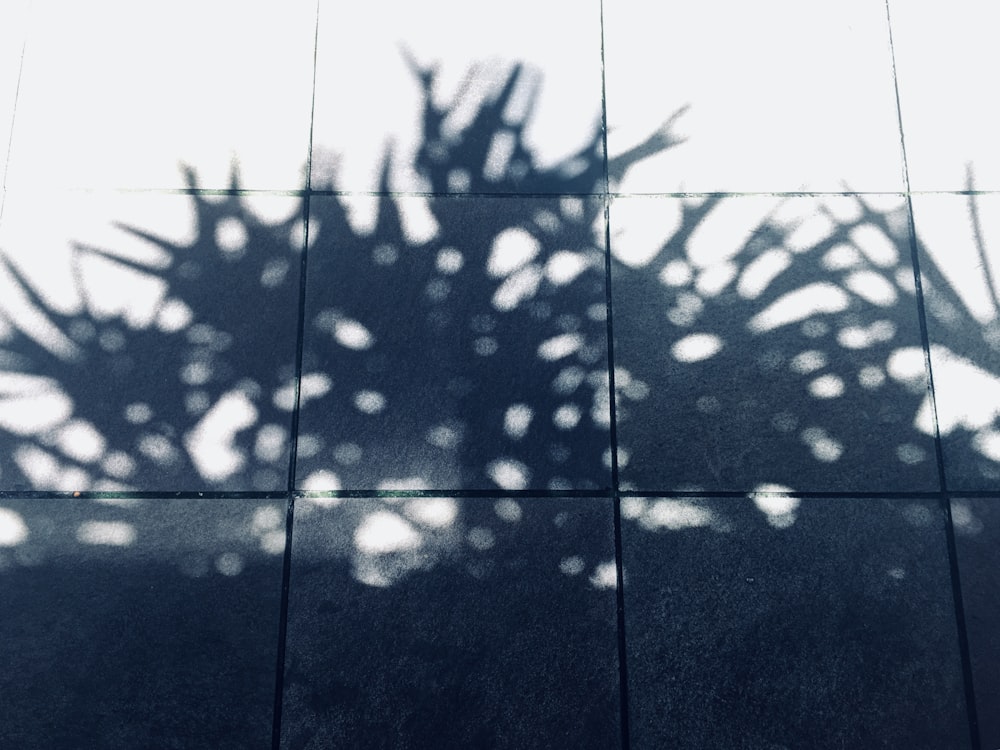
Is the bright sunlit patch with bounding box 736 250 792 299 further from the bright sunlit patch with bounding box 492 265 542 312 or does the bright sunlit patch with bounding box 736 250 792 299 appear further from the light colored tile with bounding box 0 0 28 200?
the light colored tile with bounding box 0 0 28 200

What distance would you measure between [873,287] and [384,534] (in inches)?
116

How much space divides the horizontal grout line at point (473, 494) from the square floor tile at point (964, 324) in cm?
22

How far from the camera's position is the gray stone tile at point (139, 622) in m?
3.57

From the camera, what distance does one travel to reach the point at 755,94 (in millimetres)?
4246

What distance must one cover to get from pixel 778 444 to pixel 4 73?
15.8 ft

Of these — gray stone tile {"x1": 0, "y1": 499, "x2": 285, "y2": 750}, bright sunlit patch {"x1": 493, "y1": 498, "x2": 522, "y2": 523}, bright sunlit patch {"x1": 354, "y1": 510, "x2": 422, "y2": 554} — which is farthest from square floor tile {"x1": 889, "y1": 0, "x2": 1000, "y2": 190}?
gray stone tile {"x1": 0, "y1": 499, "x2": 285, "y2": 750}

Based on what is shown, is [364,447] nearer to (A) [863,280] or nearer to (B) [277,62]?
(B) [277,62]

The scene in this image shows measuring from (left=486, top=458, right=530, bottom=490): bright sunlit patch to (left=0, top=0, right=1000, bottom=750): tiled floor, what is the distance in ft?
0.07

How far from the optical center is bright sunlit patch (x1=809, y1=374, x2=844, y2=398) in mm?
3898

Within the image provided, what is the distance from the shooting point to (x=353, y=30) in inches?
169

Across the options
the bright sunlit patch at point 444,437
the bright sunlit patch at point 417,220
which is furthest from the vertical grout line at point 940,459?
the bright sunlit patch at point 417,220

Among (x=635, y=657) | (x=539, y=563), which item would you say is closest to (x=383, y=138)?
(x=539, y=563)

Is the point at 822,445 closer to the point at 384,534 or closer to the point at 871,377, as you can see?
the point at 871,377

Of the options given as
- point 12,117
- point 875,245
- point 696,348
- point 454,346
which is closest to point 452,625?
point 454,346
